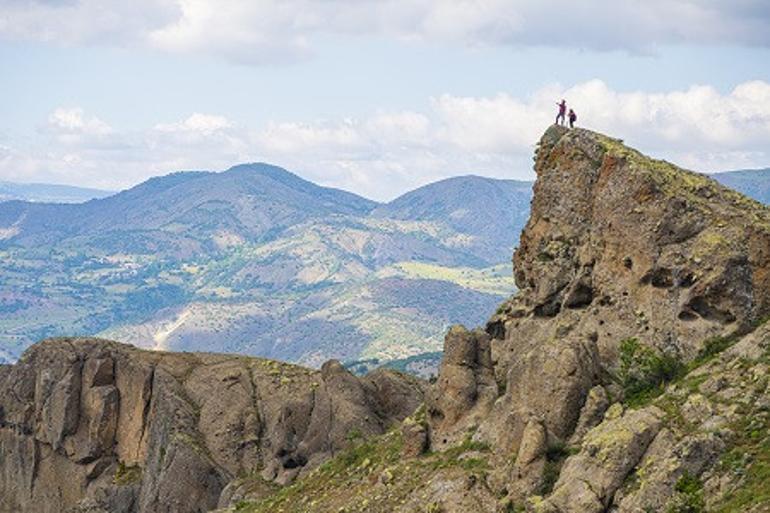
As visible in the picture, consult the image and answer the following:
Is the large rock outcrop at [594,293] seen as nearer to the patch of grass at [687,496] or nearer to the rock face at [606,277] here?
the rock face at [606,277]

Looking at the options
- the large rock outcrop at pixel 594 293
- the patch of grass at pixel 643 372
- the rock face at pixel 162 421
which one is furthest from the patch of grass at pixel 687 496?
the rock face at pixel 162 421

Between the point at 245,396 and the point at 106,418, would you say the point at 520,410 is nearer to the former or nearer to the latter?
the point at 245,396

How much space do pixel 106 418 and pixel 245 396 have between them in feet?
61.6

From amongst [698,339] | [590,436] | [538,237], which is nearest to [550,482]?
[590,436]

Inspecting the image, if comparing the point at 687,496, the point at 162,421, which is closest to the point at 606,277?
the point at 687,496

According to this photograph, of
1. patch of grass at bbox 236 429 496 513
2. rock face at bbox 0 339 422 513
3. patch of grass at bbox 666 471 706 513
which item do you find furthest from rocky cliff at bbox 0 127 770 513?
rock face at bbox 0 339 422 513

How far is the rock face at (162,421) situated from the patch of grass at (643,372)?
37778mm

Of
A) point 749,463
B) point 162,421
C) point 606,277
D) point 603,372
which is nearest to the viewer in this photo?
point 749,463

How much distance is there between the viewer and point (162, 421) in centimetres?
12475

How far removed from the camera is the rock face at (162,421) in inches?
4537

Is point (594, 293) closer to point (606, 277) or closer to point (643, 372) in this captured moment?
point (606, 277)

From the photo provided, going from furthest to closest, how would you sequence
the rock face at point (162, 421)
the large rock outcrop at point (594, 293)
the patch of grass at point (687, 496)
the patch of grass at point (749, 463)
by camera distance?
the rock face at point (162, 421) → the large rock outcrop at point (594, 293) → the patch of grass at point (687, 496) → the patch of grass at point (749, 463)

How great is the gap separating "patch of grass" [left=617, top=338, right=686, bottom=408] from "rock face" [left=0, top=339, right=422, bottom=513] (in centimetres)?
3778

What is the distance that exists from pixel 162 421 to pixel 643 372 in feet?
213
